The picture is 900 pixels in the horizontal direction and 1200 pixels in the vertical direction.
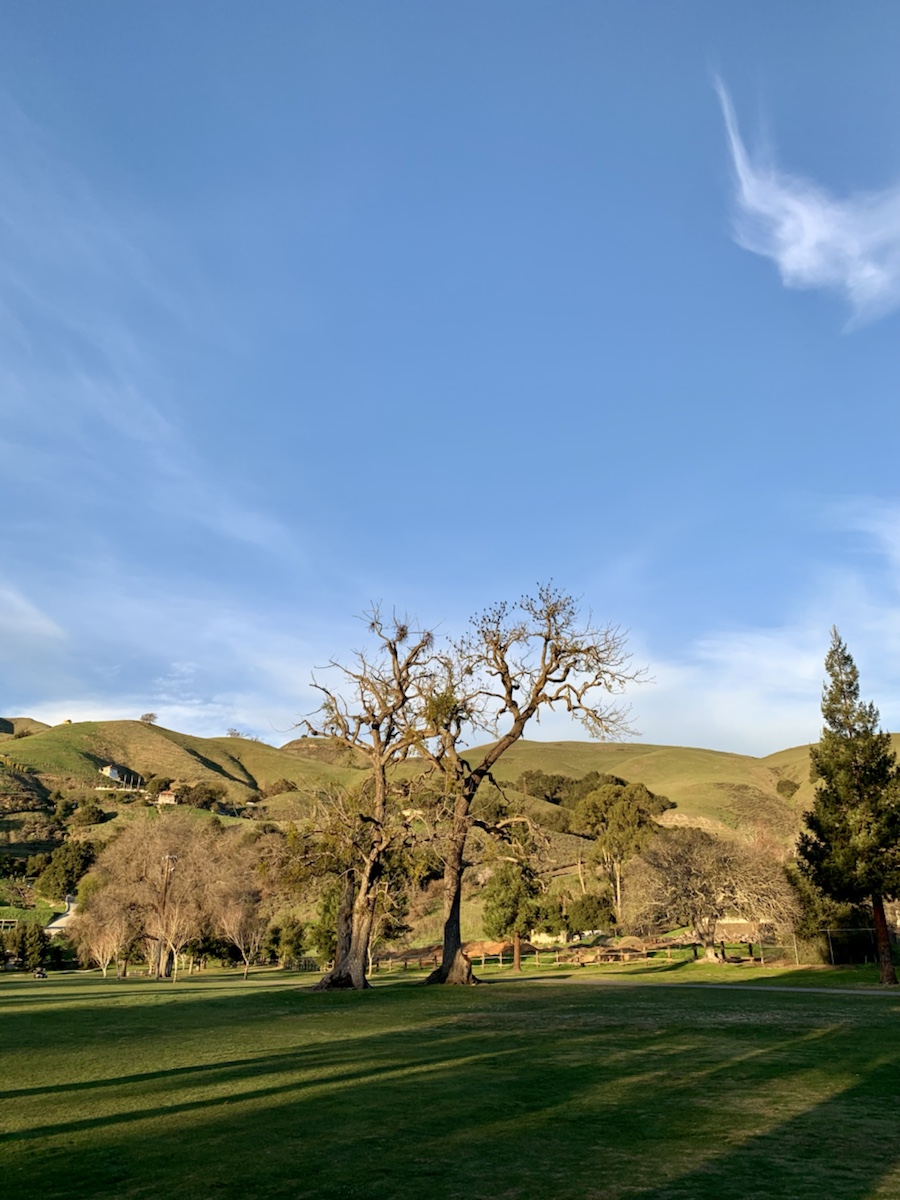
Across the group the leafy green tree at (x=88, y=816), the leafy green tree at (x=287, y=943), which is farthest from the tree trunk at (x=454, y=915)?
the leafy green tree at (x=88, y=816)

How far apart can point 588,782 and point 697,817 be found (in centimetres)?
2947

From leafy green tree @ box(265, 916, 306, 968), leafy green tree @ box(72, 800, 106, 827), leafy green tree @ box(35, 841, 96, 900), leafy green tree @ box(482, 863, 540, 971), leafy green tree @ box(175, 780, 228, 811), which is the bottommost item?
leafy green tree @ box(265, 916, 306, 968)

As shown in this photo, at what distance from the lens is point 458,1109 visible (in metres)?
8.91

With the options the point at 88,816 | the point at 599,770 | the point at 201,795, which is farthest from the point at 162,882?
the point at 599,770

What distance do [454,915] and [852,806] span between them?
1849 centimetres

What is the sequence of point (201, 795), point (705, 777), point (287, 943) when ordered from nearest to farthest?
point (287, 943) < point (705, 777) < point (201, 795)

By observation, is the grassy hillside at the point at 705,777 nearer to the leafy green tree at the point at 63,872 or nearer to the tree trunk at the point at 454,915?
the tree trunk at the point at 454,915

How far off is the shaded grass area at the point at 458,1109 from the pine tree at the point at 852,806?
18.9 meters

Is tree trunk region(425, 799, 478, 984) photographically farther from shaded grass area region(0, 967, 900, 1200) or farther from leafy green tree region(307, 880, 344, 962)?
leafy green tree region(307, 880, 344, 962)

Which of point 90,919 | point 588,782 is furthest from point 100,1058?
point 588,782

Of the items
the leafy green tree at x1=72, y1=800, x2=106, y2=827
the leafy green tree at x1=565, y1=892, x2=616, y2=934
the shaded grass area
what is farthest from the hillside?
the shaded grass area

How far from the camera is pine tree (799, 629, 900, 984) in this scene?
116 feet

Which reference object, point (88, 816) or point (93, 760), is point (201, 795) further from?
point (93, 760)

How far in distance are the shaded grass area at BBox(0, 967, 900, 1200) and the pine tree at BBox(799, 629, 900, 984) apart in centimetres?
1891
